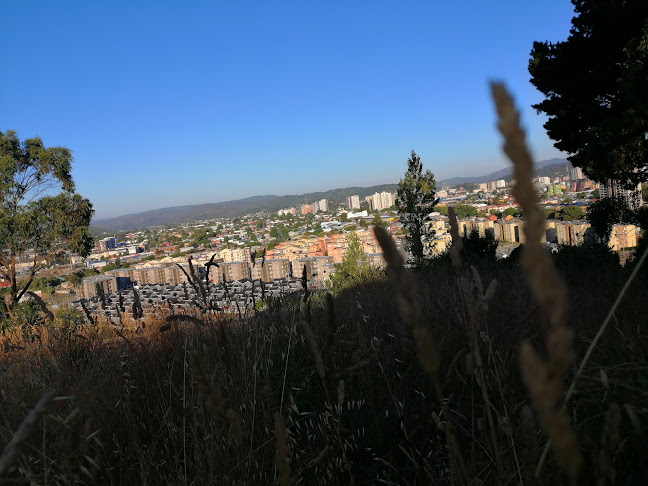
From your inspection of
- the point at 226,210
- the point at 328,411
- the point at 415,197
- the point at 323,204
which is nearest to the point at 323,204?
the point at 323,204

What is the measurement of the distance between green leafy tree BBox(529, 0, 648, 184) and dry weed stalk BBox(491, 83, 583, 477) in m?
7.71

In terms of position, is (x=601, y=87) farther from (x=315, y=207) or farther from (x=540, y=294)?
(x=315, y=207)

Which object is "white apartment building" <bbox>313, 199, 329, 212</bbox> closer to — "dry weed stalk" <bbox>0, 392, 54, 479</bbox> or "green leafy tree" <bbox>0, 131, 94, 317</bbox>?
"green leafy tree" <bbox>0, 131, 94, 317</bbox>

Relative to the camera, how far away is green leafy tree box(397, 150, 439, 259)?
15741 millimetres


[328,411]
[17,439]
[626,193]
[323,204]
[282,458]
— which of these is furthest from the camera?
[323,204]

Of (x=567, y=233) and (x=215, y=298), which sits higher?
(x=215, y=298)

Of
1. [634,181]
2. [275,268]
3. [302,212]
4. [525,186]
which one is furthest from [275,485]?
[302,212]

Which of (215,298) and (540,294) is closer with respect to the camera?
(540,294)

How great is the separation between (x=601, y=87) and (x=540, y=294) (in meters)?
11.1

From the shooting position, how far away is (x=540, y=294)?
10.6 inches

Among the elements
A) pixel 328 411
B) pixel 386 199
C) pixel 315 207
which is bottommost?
pixel 328 411

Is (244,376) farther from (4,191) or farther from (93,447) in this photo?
(4,191)

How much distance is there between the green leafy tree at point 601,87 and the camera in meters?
6.92

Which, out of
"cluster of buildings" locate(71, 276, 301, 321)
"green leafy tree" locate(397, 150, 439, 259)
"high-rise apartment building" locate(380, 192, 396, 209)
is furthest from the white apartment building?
"cluster of buildings" locate(71, 276, 301, 321)
